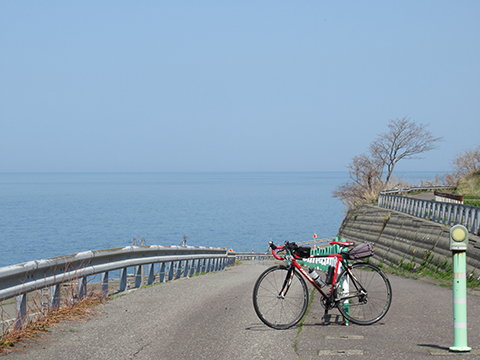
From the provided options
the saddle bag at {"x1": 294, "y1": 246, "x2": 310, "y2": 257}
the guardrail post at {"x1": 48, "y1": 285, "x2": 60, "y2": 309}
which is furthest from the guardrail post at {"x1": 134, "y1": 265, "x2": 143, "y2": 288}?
the saddle bag at {"x1": 294, "y1": 246, "x2": 310, "y2": 257}

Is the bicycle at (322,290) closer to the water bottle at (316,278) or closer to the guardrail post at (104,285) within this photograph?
the water bottle at (316,278)

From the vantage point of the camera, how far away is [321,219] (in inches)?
4451

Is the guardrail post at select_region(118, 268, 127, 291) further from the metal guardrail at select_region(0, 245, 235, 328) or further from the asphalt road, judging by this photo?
the asphalt road

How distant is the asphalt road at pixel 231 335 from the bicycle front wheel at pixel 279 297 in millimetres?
172

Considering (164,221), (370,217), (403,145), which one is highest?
(403,145)

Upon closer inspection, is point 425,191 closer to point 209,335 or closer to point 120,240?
point 120,240

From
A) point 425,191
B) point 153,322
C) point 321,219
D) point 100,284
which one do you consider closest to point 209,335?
point 153,322

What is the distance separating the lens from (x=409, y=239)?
19.6 m

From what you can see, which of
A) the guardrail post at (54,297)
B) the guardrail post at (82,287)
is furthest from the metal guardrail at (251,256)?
the guardrail post at (54,297)

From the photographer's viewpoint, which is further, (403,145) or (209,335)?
(403,145)

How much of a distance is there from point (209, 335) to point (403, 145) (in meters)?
71.5

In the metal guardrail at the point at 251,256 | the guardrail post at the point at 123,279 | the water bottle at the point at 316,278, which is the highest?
the water bottle at the point at 316,278

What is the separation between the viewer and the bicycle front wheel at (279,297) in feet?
21.3

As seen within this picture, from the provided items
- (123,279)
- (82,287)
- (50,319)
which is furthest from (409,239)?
(50,319)
